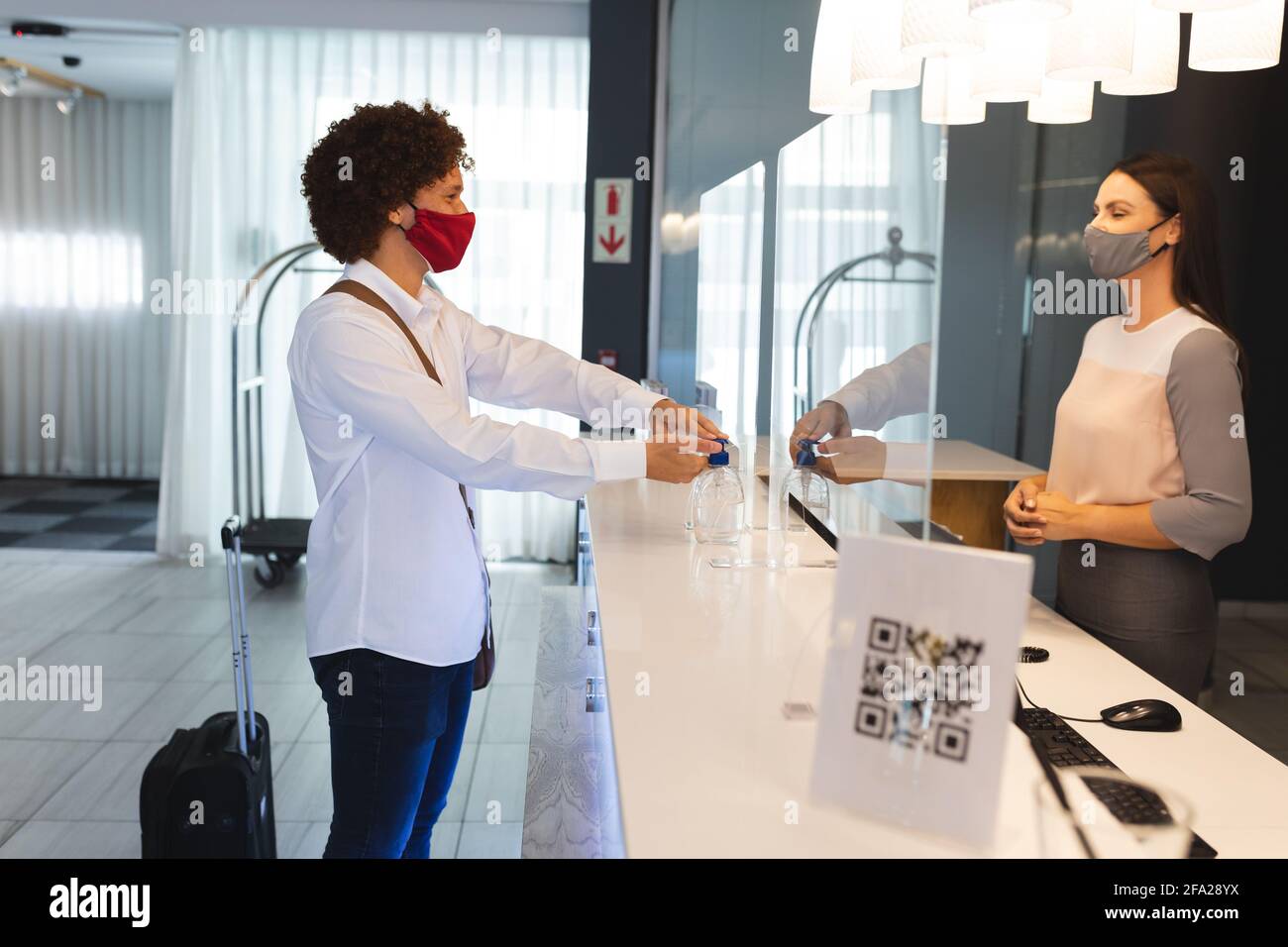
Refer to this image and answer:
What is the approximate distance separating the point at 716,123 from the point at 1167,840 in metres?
2.96

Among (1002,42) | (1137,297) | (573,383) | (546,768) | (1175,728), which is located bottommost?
(546,768)

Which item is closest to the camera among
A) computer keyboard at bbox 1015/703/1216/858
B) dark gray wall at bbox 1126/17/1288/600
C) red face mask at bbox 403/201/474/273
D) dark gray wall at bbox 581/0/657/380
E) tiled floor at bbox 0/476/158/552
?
computer keyboard at bbox 1015/703/1216/858

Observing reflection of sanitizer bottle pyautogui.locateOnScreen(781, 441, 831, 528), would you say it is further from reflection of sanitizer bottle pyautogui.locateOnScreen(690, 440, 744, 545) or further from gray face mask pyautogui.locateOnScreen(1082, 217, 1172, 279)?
gray face mask pyautogui.locateOnScreen(1082, 217, 1172, 279)

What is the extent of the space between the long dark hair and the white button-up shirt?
1.07 meters

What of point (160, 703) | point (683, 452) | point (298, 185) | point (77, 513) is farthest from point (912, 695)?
point (77, 513)

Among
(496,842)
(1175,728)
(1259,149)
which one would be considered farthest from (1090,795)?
(1259,149)

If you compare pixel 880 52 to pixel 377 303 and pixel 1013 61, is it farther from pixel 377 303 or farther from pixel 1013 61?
pixel 377 303

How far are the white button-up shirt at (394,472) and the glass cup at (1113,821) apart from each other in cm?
97

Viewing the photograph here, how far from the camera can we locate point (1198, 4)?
60.7 inches

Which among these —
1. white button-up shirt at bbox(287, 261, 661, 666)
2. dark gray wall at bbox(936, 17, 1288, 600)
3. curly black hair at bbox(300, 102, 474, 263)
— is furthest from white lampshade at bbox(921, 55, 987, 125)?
dark gray wall at bbox(936, 17, 1288, 600)

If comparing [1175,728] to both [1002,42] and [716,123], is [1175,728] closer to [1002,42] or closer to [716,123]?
[1002,42]

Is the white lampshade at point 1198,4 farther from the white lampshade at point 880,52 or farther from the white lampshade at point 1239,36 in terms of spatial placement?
the white lampshade at point 880,52

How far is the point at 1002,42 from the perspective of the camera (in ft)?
6.45

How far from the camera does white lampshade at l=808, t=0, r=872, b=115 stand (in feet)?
6.76
